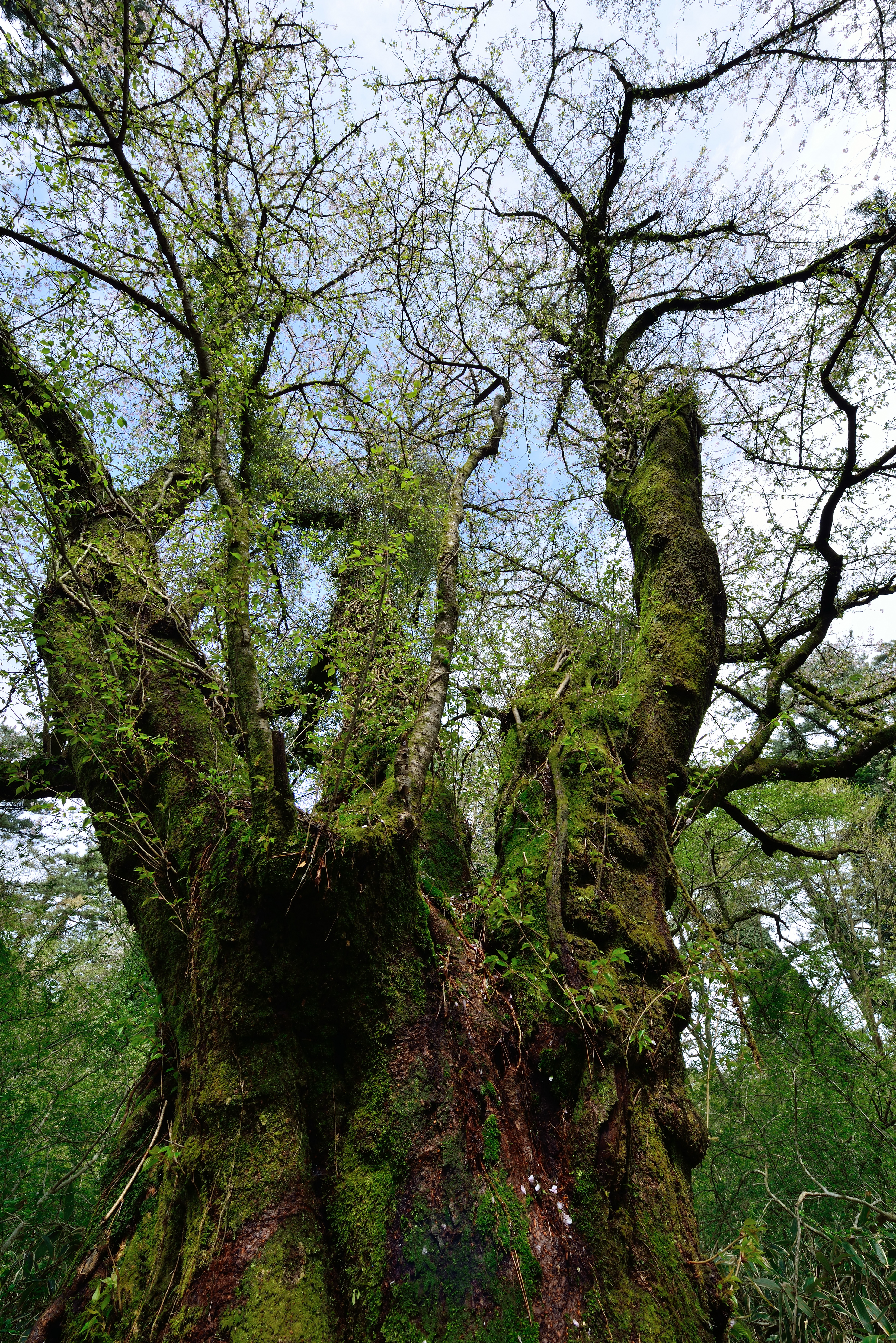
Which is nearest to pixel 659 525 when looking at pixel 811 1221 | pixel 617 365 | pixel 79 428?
pixel 617 365

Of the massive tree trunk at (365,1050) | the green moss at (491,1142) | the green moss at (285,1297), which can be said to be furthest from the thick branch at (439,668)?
the green moss at (285,1297)

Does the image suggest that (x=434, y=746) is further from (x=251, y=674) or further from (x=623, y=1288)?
(x=623, y=1288)

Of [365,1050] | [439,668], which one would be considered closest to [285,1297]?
[365,1050]

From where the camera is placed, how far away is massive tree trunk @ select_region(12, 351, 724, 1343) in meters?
2.01

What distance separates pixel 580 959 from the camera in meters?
2.79

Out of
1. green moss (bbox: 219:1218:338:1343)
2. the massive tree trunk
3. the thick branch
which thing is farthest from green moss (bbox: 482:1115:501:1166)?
the thick branch

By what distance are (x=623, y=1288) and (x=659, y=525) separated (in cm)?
447

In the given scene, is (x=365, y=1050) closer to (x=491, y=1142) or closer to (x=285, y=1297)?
(x=491, y=1142)

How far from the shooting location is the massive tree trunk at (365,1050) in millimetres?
2014

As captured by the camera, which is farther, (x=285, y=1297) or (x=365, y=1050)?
(x=365, y=1050)

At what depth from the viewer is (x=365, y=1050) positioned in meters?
2.50

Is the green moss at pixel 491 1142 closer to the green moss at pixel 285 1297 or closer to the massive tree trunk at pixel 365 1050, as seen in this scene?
the massive tree trunk at pixel 365 1050

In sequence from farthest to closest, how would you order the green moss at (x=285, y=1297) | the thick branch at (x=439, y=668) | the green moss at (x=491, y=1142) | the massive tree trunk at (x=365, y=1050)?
the thick branch at (x=439, y=668) < the green moss at (x=491, y=1142) < the massive tree trunk at (x=365, y=1050) < the green moss at (x=285, y=1297)

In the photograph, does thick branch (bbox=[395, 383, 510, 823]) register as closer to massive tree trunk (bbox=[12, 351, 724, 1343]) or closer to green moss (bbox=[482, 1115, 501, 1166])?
massive tree trunk (bbox=[12, 351, 724, 1343])
